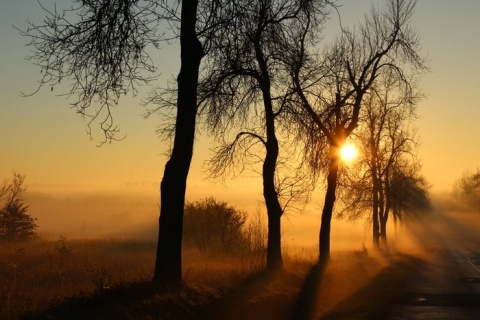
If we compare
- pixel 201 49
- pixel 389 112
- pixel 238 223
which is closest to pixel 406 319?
pixel 201 49

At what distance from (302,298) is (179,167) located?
616cm

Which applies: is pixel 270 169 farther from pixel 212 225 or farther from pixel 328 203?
pixel 212 225

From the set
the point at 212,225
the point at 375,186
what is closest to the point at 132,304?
the point at 212,225

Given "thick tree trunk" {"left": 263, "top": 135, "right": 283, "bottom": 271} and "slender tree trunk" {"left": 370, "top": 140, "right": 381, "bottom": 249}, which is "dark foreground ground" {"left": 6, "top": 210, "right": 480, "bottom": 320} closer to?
"thick tree trunk" {"left": 263, "top": 135, "right": 283, "bottom": 271}

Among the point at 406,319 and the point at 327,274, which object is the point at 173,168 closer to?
the point at 406,319

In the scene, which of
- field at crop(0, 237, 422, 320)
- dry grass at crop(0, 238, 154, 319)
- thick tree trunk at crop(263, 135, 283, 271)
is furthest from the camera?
thick tree trunk at crop(263, 135, 283, 271)

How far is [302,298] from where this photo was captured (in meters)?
16.5

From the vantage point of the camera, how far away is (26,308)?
9.89 meters

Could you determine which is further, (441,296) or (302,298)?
(441,296)

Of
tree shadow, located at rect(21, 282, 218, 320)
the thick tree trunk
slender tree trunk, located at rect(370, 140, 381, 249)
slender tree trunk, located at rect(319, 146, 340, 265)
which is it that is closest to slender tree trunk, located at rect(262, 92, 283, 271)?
the thick tree trunk

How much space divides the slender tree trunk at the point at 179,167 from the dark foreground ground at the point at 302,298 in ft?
2.20

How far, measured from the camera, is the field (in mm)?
10164

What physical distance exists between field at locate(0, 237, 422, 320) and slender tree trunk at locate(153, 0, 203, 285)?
22.9 inches

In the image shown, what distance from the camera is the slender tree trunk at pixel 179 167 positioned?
41.1 ft
